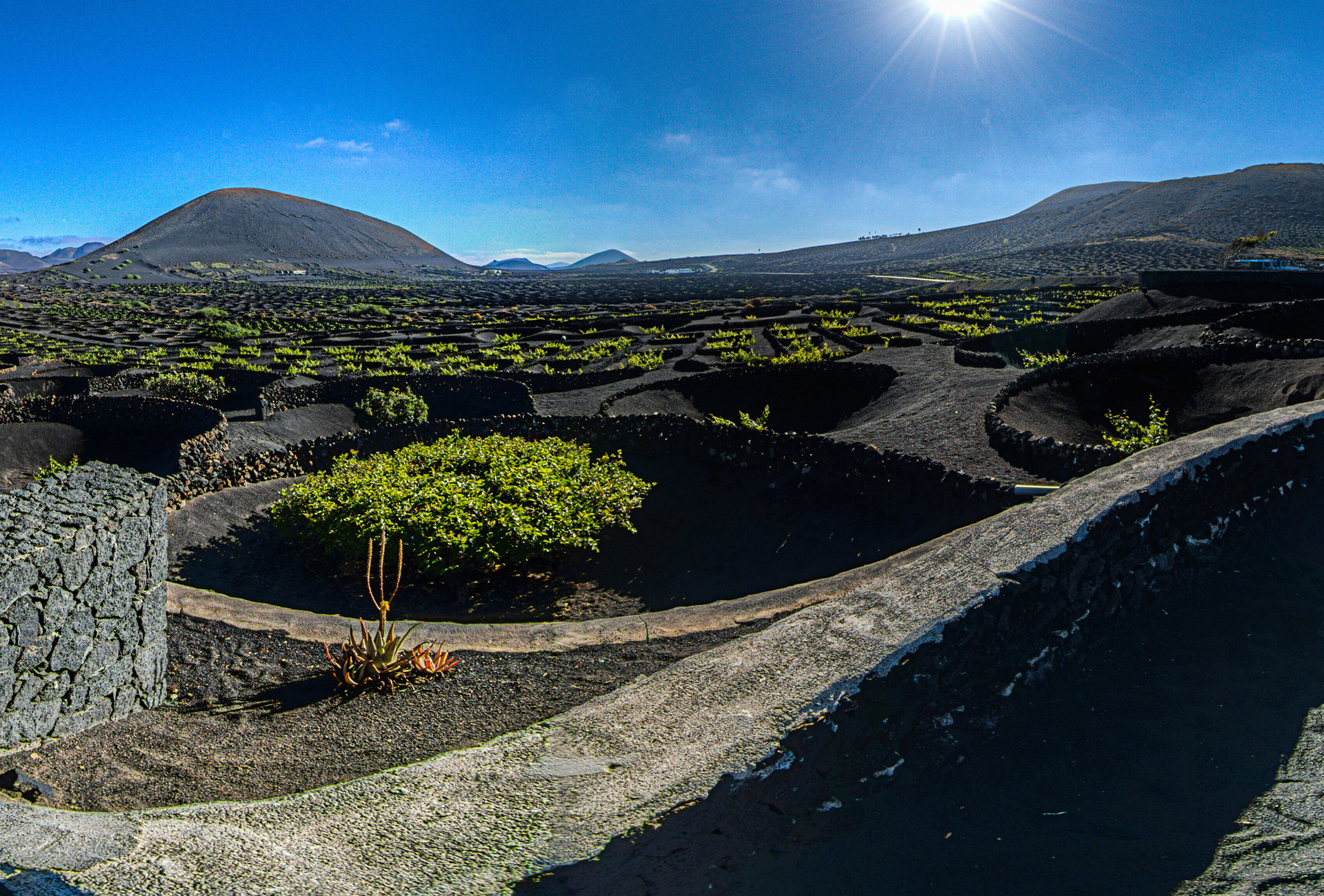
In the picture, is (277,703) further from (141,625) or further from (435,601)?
(435,601)

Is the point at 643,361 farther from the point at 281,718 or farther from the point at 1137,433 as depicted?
the point at 281,718

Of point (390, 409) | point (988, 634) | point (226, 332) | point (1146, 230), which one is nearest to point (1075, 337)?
point (390, 409)

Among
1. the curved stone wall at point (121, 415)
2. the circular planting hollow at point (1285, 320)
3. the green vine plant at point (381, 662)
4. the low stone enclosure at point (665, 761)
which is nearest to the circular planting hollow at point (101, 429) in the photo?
the curved stone wall at point (121, 415)

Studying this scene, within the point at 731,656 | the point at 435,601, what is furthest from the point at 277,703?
the point at 731,656

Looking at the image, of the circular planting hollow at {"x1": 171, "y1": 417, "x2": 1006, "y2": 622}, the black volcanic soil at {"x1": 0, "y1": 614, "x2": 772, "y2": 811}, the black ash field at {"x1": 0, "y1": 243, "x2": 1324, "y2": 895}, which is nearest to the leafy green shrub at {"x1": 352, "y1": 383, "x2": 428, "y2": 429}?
the black ash field at {"x1": 0, "y1": 243, "x2": 1324, "y2": 895}

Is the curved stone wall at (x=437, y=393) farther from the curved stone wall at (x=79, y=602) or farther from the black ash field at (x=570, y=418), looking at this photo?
the curved stone wall at (x=79, y=602)

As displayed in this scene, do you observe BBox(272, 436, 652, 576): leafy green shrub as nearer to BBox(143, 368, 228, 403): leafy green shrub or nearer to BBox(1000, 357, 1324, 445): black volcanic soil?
BBox(1000, 357, 1324, 445): black volcanic soil
